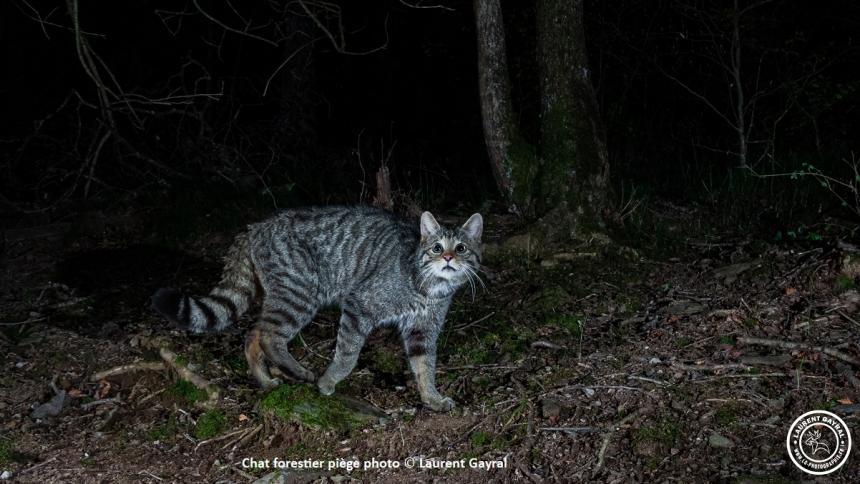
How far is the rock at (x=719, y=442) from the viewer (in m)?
3.92

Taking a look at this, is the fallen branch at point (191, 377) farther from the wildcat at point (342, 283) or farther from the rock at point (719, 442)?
the rock at point (719, 442)

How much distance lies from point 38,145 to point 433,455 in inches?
361

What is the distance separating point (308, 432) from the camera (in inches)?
181

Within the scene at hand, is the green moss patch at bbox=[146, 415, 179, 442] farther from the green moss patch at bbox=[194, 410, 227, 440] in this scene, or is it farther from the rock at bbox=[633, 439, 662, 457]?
the rock at bbox=[633, 439, 662, 457]

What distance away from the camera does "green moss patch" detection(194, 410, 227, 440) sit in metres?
4.72

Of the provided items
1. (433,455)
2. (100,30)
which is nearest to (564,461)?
(433,455)

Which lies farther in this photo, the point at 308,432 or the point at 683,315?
the point at 683,315

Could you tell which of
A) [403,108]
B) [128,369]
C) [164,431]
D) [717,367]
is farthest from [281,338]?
[403,108]

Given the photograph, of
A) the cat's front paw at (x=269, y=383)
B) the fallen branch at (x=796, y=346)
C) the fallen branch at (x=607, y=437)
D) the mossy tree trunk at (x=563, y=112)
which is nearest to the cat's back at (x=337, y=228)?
the cat's front paw at (x=269, y=383)

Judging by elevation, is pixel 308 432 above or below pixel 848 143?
below

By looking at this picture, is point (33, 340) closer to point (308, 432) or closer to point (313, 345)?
point (313, 345)

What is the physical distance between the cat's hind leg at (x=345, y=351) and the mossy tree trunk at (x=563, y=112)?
237cm

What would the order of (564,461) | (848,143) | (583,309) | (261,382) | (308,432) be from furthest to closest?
(848,143) < (583,309) < (261,382) < (308,432) < (564,461)

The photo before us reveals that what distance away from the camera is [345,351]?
200 inches
